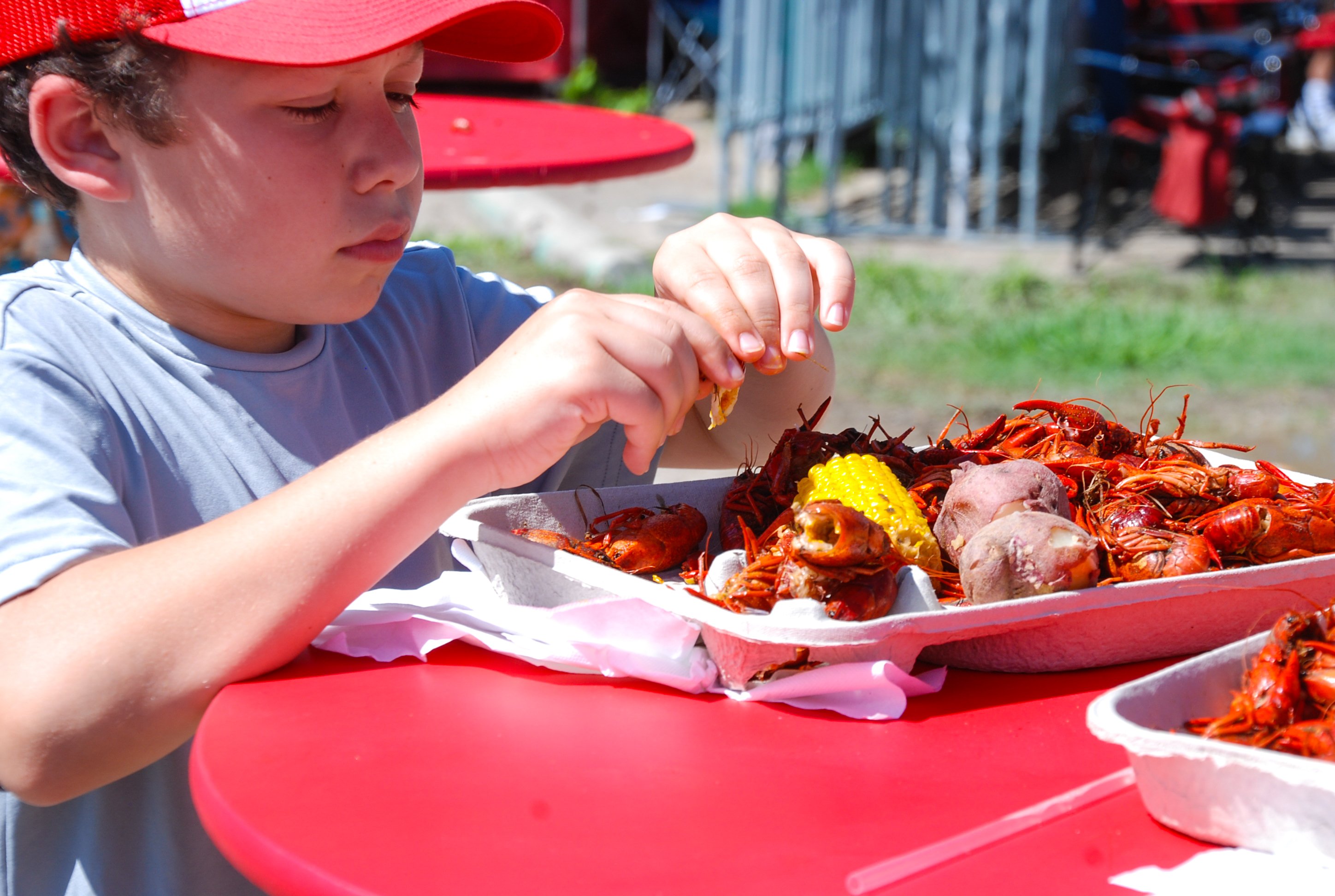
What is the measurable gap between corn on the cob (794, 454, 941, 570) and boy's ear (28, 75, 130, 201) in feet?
2.79

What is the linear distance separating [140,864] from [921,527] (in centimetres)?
92

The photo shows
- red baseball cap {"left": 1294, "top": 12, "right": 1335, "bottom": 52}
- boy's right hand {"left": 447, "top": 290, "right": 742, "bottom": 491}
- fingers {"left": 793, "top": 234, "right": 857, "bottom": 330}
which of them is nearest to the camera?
boy's right hand {"left": 447, "top": 290, "right": 742, "bottom": 491}

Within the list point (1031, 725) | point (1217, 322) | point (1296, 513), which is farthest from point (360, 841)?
point (1217, 322)

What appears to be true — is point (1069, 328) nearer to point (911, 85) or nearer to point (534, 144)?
point (911, 85)

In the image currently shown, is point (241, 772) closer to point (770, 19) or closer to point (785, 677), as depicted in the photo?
point (785, 677)

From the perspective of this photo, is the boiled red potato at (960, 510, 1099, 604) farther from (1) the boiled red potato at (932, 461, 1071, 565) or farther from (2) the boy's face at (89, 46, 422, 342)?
(2) the boy's face at (89, 46, 422, 342)

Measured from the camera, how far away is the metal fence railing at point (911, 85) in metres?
8.50

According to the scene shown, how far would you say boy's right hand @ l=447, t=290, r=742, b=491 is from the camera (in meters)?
1.18

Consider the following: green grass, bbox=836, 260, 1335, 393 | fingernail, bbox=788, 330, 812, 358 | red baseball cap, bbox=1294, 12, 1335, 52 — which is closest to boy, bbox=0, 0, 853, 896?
fingernail, bbox=788, 330, 812, 358

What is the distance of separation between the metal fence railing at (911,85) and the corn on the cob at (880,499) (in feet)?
24.3

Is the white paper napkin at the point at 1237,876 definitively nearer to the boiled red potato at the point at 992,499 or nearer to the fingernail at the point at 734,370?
the boiled red potato at the point at 992,499

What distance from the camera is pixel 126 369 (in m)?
1.51

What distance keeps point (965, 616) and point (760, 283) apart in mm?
455

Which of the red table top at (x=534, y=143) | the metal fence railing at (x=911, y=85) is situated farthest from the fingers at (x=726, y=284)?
the metal fence railing at (x=911, y=85)
